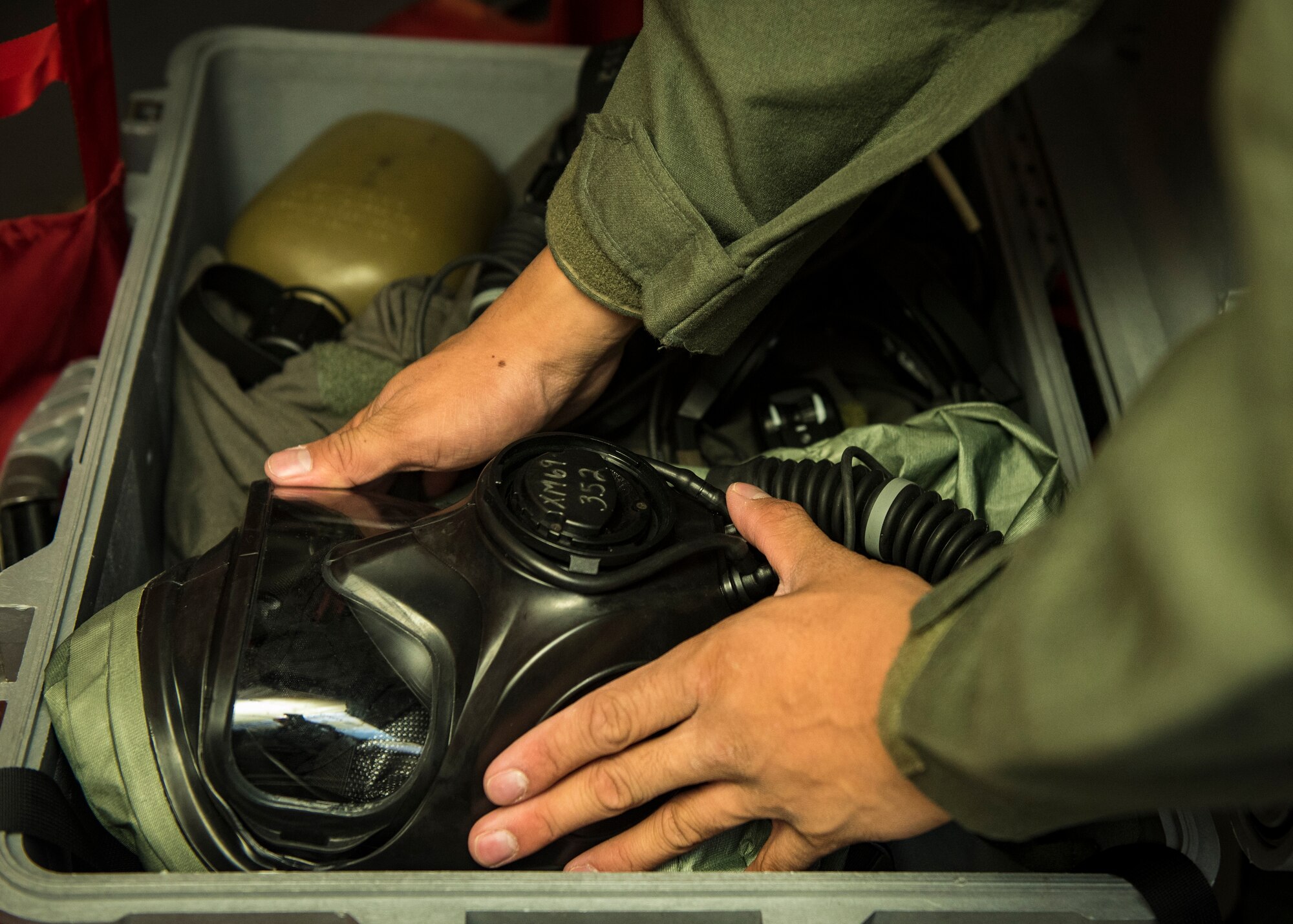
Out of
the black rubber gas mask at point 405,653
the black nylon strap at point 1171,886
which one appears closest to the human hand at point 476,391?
the black rubber gas mask at point 405,653

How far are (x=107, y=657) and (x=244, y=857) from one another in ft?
0.50

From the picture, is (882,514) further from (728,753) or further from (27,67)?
(27,67)

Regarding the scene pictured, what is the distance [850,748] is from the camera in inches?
20.4

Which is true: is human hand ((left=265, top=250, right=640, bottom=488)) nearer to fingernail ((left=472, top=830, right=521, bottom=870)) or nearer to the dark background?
fingernail ((left=472, top=830, right=521, bottom=870))

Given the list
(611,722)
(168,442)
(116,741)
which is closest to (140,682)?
(116,741)

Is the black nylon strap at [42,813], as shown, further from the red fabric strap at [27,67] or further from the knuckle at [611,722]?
the red fabric strap at [27,67]

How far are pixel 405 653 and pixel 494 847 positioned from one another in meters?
0.13

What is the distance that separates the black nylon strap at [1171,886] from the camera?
59 centimetres

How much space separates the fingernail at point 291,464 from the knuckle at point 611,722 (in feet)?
0.99

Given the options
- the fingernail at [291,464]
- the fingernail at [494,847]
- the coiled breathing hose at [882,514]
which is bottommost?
the fingernail at [494,847]

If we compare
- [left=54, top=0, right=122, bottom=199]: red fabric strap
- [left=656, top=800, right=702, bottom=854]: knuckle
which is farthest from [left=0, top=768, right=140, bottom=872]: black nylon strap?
[left=54, top=0, right=122, bottom=199]: red fabric strap

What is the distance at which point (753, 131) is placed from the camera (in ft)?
2.16

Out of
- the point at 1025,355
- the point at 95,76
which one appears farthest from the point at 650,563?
the point at 95,76

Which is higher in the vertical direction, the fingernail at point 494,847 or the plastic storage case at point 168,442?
the plastic storage case at point 168,442
